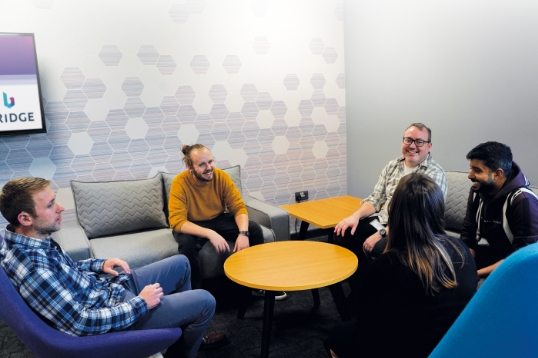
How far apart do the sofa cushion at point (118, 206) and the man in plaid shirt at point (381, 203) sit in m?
1.35

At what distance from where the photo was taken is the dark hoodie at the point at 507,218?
2.11 meters

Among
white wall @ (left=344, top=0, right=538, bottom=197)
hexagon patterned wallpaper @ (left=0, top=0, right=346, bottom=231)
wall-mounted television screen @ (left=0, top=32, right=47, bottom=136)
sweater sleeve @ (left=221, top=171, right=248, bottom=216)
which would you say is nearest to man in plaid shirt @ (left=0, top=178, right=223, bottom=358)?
sweater sleeve @ (left=221, top=171, right=248, bottom=216)

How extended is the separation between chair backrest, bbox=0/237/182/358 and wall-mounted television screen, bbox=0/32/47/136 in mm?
1851

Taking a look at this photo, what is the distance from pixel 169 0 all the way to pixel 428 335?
3.13 m

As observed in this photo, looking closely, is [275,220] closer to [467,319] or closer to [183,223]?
[183,223]

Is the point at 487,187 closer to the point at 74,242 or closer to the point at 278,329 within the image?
the point at 278,329

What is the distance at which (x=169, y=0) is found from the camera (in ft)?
11.7

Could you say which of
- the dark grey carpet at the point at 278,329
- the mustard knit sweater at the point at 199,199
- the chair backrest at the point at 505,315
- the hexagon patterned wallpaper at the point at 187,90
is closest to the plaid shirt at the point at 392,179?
the dark grey carpet at the point at 278,329

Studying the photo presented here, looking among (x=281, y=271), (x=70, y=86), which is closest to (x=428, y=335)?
(x=281, y=271)

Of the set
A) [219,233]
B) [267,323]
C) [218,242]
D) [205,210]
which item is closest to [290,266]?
[267,323]

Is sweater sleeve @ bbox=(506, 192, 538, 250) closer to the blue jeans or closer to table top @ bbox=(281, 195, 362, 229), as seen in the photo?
table top @ bbox=(281, 195, 362, 229)

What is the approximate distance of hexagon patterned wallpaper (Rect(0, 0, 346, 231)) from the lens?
330cm

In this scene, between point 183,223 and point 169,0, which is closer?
point 183,223

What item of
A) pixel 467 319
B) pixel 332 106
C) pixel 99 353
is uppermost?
pixel 332 106
